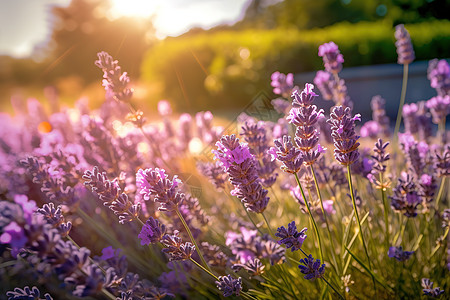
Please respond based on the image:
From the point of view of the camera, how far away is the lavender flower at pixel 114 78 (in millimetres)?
1581

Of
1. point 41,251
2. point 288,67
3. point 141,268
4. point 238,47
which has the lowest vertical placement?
point 41,251

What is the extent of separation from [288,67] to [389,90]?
2511 mm

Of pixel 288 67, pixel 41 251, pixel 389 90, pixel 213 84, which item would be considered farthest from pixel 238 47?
pixel 41 251

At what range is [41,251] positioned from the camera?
89cm

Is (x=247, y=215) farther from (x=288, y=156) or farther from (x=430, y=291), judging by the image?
(x=430, y=291)

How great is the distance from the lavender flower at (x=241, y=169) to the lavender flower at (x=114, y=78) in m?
0.71

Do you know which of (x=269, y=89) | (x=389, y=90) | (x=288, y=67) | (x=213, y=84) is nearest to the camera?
(x=389, y=90)

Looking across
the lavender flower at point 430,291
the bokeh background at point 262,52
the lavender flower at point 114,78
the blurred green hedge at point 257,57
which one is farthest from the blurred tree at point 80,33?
the lavender flower at point 430,291

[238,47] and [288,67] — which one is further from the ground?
[238,47]

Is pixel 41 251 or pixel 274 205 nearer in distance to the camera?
pixel 41 251

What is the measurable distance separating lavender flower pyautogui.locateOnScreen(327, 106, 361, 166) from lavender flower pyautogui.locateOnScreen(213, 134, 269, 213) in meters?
0.30

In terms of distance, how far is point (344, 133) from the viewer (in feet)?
3.80

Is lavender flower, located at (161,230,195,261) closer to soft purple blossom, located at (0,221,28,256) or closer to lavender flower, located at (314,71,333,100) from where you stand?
soft purple blossom, located at (0,221,28,256)

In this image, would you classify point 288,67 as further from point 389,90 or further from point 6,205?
point 6,205
